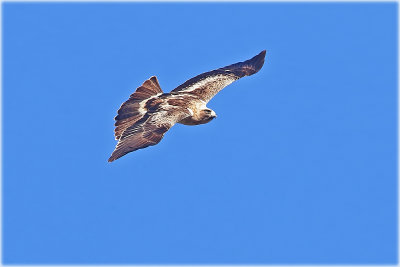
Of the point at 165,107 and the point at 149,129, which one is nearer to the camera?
the point at 149,129

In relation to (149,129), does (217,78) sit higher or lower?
higher

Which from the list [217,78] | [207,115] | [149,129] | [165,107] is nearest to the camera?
[149,129]

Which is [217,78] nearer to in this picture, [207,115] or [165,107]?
[207,115]

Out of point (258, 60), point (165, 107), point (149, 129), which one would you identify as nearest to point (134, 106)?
point (165, 107)

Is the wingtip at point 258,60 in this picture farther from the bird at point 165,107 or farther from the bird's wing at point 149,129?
the bird's wing at point 149,129

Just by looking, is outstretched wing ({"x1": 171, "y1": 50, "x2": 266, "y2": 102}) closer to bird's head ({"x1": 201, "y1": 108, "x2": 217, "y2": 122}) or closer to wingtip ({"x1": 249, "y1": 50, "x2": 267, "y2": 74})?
wingtip ({"x1": 249, "y1": 50, "x2": 267, "y2": 74})
